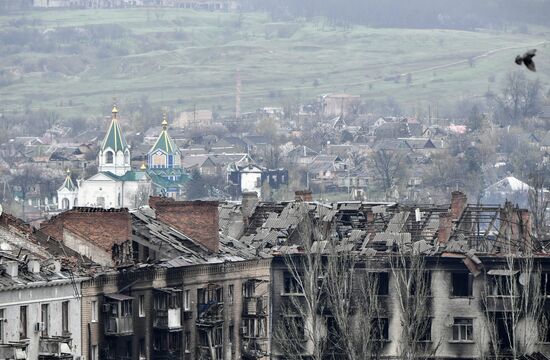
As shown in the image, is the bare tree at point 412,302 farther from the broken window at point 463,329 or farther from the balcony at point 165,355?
the balcony at point 165,355

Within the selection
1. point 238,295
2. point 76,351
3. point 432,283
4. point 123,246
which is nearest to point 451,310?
point 432,283

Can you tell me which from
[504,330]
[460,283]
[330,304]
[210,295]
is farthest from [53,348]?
[460,283]

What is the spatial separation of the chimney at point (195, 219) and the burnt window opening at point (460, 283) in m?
7.33

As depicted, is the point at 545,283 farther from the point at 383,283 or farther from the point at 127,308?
the point at 127,308

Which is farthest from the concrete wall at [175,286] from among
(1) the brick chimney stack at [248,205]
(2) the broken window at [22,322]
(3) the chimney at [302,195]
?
(3) the chimney at [302,195]

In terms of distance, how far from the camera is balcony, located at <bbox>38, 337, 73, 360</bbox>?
194 feet

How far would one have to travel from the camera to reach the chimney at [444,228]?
82481mm

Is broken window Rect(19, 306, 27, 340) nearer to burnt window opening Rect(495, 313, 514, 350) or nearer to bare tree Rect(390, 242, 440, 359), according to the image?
bare tree Rect(390, 242, 440, 359)

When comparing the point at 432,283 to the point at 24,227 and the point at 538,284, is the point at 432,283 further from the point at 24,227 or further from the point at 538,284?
the point at 24,227

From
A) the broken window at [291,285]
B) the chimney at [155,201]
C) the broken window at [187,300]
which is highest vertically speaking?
the chimney at [155,201]

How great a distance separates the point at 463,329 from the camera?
78.2m

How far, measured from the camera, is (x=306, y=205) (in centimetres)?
8562

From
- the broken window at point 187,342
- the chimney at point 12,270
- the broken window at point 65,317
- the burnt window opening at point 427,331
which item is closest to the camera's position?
the chimney at point 12,270

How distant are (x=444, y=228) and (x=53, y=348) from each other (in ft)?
84.3
